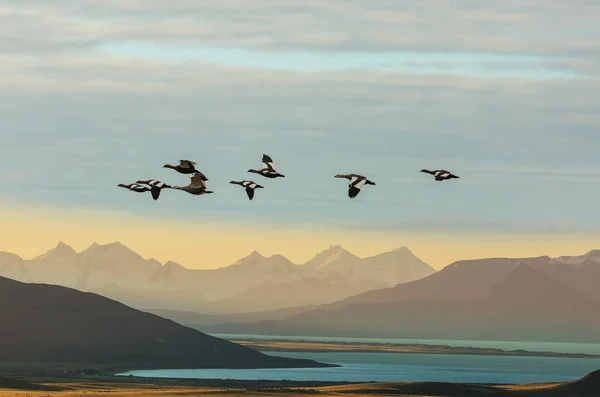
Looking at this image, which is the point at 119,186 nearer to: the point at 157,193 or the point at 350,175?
the point at 157,193

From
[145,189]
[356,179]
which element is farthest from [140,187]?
[356,179]

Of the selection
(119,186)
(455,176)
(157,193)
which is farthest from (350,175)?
(119,186)

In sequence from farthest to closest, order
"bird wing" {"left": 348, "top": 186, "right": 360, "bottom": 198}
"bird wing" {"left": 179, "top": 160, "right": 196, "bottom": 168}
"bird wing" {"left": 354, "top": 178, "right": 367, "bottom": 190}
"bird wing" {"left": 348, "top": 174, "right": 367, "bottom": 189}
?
"bird wing" {"left": 179, "top": 160, "right": 196, "bottom": 168}, "bird wing" {"left": 348, "top": 174, "right": 367, "bottom": 189}, "bird wing" {"left": 354, "top": 178, "right": 367, "bottom": 190}, "bird wing" {"left": 348, "top": 186, "right": 360, "bottom": 198}

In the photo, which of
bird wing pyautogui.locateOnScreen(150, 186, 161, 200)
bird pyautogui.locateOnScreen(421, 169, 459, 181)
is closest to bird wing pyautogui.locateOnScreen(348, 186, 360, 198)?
bird pyautogui.locateOnScreen(421, 169, 459, 181)

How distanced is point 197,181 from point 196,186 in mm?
1036

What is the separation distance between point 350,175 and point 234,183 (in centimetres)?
1950

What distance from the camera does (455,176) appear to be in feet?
344

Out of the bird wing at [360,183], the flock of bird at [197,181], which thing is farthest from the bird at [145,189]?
the bird wing at [360,183]

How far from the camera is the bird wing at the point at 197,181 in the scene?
109 metres

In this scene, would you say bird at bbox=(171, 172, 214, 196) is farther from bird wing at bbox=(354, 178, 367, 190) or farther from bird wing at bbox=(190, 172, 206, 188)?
bird wing at bbox=(354, 178, 367, 190)

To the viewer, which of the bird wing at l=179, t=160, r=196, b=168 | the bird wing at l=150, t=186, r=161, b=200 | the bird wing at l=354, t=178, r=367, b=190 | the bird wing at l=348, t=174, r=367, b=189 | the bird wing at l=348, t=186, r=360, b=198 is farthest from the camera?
the bird wing at l=150, t=186, r=161, b=200

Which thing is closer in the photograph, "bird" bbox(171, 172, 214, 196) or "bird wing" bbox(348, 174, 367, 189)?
"bird wing" bbox(348, 174, 367, 189)

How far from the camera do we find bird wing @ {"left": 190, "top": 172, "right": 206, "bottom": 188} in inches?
4304

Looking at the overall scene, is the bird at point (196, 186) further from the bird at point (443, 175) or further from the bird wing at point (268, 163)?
Answer: the bird at point (443, 175)
